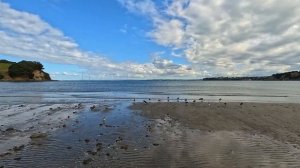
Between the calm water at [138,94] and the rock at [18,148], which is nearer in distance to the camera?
the rock at [18,148]

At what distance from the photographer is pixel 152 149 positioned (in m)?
14.8

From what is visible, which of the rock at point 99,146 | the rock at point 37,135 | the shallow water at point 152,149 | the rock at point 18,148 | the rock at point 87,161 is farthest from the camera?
the rock at point 37,135

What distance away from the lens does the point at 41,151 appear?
1423 cm

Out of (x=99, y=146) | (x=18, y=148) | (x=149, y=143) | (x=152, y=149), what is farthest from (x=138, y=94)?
(x=18, y=148)

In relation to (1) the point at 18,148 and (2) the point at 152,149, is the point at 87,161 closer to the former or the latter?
(2) the point at 152,149

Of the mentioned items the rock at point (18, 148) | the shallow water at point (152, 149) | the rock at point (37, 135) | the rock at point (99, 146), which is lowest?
the shallow water at point (152, 149)

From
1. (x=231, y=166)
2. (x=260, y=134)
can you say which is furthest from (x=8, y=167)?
(x=260, y=134)

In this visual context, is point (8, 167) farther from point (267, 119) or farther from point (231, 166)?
point (267, 119)

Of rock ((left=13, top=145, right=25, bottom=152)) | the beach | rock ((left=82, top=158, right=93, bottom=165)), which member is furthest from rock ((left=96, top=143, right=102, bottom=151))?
rock ((left=13, top=145, right=25, bottom=152))

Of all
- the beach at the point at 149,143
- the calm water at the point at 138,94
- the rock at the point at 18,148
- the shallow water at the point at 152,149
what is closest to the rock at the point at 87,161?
the beach at the point at 149,143

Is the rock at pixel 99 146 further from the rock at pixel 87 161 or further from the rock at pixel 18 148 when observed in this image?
the rock at pixel 18 148

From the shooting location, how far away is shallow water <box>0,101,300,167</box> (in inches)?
493

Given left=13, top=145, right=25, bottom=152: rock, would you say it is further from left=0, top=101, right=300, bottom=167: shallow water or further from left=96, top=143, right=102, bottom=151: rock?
left=96, top=143, right=102, bottom=151: rock

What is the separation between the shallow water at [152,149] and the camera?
41.1 feet
